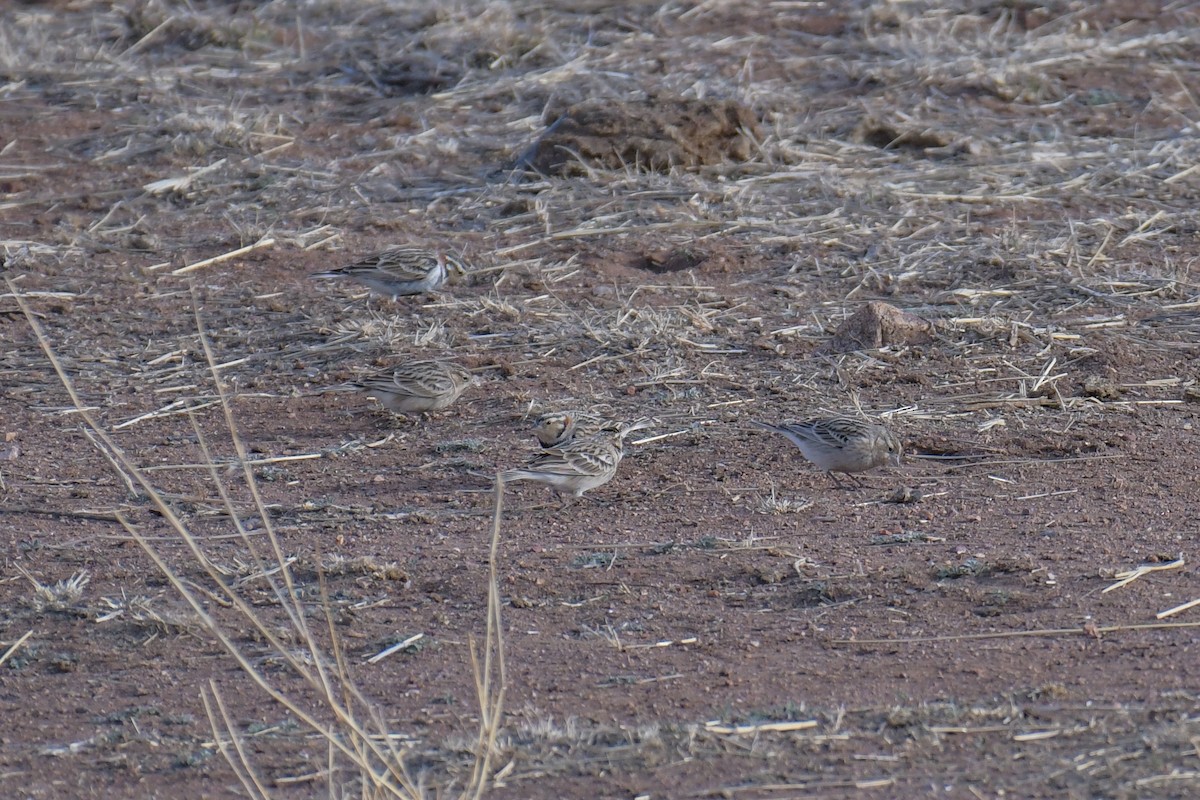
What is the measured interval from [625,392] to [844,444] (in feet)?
6.39

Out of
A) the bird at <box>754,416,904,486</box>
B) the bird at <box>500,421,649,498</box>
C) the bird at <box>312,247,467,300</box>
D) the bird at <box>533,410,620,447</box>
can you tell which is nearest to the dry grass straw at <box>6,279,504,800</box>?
the bird at <box>500,421,649,498</box>

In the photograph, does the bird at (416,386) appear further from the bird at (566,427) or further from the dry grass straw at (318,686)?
the dry grass straw at (318,686)

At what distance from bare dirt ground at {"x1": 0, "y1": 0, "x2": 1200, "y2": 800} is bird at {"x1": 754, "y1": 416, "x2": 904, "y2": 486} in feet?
0.64

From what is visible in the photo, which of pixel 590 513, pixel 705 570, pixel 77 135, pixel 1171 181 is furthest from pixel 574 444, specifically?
pixel 77 135

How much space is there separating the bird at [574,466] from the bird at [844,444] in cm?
97

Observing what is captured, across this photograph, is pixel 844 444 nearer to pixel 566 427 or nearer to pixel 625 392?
pixel 566 427

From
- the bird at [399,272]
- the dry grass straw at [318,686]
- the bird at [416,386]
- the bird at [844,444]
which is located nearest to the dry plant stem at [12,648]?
the dry grass straw at [318,686]

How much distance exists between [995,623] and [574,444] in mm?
2432

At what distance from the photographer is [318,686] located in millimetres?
5078

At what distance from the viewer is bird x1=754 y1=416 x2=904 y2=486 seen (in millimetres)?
7914

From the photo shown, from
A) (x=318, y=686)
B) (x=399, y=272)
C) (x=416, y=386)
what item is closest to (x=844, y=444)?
(x=416, y=386)

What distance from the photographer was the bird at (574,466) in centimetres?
777

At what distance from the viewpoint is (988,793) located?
15.4 ft

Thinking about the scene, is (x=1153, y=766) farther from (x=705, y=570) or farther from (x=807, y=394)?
(x=807, y=394)
